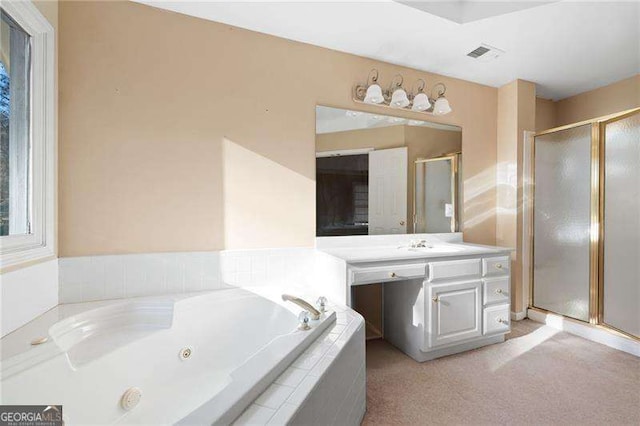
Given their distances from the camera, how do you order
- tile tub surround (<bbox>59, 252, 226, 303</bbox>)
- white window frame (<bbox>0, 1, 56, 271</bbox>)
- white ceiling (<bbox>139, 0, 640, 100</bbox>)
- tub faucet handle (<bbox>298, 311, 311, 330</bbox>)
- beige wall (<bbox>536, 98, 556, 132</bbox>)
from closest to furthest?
A: tub faucet handle (<bbox>298, 311, 311, 330</bbox>)
white window frame (<bbox>0, 1, 56, 271</bbox>)
tile tub surround (<bbox>59, 252, 226, 303</bbox>)
white ceiling (<bbox>139, 0, 640, 100</bbox>)
beige wall (<bbox>536, 98, 556, 132</bbox>)

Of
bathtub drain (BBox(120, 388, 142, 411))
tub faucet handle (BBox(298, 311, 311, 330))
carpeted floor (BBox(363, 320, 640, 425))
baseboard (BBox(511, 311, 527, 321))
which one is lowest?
carpeted floor (BBox(363, 320, 640, 425))

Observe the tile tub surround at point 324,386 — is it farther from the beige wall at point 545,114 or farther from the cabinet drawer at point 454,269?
the beige wall at point 545,114

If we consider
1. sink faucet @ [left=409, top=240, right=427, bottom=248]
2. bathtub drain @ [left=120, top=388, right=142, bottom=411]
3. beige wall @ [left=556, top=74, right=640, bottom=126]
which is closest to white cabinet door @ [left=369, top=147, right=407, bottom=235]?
sink faucet @ [left=409, top=240, right=427, bottom=248]

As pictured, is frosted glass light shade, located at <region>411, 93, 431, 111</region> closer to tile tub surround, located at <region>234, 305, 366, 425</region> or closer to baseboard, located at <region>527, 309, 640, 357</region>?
tile tub surround, located at <region>234, 305, 366, 425</region>

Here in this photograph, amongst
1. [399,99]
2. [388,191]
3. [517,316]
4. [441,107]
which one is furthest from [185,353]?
[517,316]

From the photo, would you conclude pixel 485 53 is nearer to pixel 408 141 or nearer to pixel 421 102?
pixel 421 102

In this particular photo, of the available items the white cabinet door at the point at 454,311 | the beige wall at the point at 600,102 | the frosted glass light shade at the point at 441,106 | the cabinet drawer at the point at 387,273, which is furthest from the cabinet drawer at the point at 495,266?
the beige wall at the point at 600,102

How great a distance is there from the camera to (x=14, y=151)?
1.38 m

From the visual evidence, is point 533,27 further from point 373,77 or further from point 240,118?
point 240,118

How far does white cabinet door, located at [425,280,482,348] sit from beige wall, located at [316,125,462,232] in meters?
0.61

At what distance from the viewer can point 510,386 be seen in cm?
175

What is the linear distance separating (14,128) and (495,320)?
3.18 m

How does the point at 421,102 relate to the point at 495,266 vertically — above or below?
above

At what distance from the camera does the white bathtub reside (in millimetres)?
949
